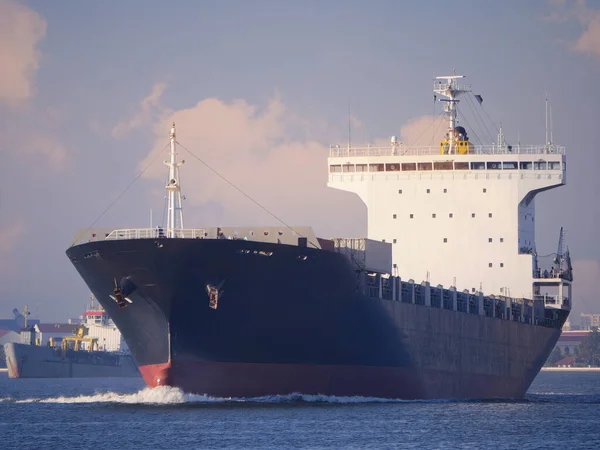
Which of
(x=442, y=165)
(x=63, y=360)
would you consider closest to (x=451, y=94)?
(x=442, y=165)

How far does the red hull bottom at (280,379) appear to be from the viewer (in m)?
36.6

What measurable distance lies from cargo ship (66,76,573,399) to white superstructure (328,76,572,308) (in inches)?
2.3

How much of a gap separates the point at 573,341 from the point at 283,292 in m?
156

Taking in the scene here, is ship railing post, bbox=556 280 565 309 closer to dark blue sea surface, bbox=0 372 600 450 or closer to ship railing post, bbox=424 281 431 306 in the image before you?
ship railing post, bbox=424 281 431 306

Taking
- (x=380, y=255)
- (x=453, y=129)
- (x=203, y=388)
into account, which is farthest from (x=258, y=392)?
(x=453, y=129)

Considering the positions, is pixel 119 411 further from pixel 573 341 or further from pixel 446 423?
pixel 573 341

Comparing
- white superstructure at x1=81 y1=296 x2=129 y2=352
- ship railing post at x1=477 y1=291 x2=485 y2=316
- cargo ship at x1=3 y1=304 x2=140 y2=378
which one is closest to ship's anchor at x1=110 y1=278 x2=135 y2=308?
ship railing post at x1=477 y1=291 x2=485 y2=316

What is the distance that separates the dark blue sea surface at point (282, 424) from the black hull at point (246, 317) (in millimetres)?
771

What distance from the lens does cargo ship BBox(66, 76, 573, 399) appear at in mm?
36188

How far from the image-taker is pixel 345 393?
39094 mm

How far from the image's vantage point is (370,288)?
40781mm

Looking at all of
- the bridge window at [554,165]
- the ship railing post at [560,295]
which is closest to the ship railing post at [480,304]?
the ship railing post at [560,295]

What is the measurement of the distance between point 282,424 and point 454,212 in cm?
1942

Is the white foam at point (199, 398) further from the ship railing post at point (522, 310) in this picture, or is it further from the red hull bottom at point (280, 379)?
the ship railing post at point (522, 310)
